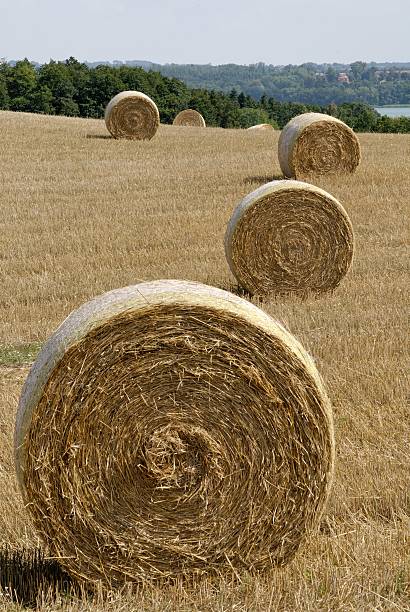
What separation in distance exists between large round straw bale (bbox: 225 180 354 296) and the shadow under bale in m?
6.44

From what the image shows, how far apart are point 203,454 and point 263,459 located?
29 centimetres

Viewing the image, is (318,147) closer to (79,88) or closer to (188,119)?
(188,119)

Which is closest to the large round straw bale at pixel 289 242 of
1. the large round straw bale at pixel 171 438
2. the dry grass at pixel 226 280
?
the dry grass at pixel 226 280

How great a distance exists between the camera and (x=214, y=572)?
4527 mm

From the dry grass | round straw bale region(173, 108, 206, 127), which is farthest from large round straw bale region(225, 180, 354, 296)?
round straw bale region(173, 108, 206, 127)

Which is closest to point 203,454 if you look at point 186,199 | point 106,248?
point 106,248

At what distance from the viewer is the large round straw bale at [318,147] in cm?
1834

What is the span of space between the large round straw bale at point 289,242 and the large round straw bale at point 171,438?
20.7ft

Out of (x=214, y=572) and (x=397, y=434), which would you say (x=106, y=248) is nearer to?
(x=397, y=434)

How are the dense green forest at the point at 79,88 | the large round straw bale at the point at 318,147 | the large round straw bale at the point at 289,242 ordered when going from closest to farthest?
the large round straw bale at the point at 289,242
the large round straw bale at the point at 318,147
the dense green forest at the point at 79,88

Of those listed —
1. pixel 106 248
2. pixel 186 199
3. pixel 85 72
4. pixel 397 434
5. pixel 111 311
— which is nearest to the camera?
pixel 111 311

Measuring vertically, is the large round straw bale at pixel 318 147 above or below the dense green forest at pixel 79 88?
above

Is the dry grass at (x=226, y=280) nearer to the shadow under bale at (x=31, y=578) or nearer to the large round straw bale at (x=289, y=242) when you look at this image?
the shadow under bale at (x=31, y=578)

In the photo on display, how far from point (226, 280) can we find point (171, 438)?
7.11 m
